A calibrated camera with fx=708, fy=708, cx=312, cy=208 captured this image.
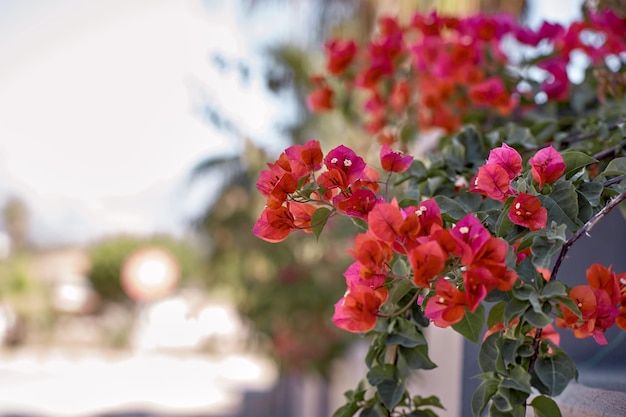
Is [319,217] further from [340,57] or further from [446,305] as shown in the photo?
[340,57]

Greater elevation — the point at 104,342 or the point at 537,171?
the point at 104,342

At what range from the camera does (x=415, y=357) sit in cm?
77

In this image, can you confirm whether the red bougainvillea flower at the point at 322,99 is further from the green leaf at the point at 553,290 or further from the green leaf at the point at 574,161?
the green leaf at the point at 553,290

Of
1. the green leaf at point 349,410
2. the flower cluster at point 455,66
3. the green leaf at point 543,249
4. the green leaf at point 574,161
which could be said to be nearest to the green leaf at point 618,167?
the green leaf at point 574,161

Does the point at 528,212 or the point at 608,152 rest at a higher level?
the point at 608,152

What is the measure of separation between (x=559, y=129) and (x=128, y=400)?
6537 mm

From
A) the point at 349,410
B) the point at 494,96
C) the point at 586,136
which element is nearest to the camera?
the point at 349,410

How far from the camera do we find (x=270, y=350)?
13.2ft

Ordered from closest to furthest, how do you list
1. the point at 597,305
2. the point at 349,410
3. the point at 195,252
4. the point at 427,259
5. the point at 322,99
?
the point at 427,259
the point at 597,305
the point at 349,410
the point at 322,99
the point at 195,252

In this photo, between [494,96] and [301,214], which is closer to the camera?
[301,214]

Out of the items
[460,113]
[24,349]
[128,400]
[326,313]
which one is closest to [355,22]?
[326,313]

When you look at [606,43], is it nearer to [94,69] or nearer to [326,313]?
[326,313]

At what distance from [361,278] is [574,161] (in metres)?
0.25

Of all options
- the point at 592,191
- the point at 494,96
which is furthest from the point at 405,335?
the point at 494,96
